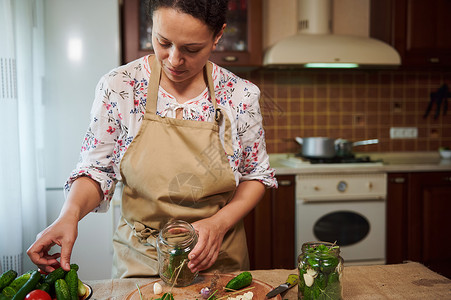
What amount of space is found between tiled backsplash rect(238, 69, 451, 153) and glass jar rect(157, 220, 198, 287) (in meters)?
2.20

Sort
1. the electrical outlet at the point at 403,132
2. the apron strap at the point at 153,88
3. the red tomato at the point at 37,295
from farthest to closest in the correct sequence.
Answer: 1. the electrical outlet at the point at 403,132
2. the apron strap at the point at 153,88
3. the red tomato at the point at 37,295

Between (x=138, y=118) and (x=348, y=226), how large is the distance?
6.21 feet

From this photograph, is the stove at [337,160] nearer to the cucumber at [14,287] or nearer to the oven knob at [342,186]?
the oven knob at [342,186]

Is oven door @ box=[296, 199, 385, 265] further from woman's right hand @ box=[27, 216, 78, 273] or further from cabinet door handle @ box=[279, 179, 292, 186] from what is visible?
woman's right hand @ box=[27, 216, 78, 273]

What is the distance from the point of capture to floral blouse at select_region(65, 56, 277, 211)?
1067 mm

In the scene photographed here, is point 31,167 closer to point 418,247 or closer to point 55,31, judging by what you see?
point 55,31

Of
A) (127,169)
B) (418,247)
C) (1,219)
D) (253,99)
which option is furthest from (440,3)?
(1,219)

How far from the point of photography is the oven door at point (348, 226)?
2.57m

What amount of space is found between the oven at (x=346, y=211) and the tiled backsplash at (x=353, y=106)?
0.59 m

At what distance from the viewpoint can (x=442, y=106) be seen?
329cm

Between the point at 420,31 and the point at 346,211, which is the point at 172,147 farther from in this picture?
the point at 420,31

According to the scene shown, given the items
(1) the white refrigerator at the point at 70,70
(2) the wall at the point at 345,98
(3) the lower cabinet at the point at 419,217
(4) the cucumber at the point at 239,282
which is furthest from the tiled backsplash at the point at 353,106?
(4) the cucumber at the point at 239,282

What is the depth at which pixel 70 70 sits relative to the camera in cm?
230

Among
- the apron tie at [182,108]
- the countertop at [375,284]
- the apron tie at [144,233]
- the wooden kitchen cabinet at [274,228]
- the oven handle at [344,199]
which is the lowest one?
the wooden kitchen cabinet at [274,228]
